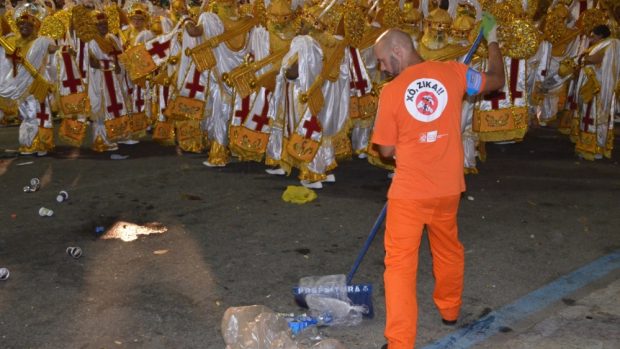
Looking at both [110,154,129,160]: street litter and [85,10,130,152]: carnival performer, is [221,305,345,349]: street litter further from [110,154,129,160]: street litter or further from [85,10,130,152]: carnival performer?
[85,10,130,152]: carnival performer

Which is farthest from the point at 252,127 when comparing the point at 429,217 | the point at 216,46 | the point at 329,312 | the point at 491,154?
the point at 429,217

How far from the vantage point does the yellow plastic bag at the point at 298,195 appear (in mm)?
7609

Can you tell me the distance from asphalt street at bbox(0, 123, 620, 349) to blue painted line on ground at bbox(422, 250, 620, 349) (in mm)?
16

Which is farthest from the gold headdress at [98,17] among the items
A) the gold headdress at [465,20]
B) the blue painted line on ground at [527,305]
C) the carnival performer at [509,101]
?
the blue painted line on ground at [527,305]

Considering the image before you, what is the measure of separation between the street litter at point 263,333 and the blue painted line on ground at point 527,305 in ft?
2.30

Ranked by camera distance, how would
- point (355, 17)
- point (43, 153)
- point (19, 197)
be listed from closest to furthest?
point (19, 197), point (355, 17), point (43, 153)

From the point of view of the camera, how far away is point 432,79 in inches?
150

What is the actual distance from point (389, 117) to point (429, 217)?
0.60m

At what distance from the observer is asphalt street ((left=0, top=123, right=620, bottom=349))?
4.59m

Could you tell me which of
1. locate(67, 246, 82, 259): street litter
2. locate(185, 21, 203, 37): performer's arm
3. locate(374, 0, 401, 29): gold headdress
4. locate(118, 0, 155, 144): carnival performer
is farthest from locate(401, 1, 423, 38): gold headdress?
locate(67, 246, 82, 259): street litter

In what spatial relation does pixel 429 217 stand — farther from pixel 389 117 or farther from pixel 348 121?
pixel 348 121

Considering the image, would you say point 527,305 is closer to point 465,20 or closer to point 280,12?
point 465,20

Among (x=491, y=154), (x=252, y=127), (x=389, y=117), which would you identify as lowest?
(x=491, y=154)

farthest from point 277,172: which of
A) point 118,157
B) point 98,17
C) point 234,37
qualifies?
point 98,17
